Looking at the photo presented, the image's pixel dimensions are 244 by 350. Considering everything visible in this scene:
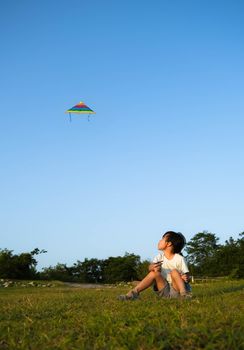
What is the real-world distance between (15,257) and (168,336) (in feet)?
87.9

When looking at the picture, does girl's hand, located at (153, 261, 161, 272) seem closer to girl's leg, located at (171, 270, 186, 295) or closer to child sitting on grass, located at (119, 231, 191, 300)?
child sitting on grass, located at (119, 231, 191, 300)

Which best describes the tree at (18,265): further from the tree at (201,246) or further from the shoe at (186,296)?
the tree at (201,246)

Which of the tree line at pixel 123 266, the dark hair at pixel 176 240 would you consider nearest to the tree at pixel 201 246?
the tree line at pixel 123 266

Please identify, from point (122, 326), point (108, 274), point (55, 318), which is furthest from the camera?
point (108, 274)

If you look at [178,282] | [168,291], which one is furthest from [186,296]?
[168,291]

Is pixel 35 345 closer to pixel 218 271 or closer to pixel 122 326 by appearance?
pixel 122 326

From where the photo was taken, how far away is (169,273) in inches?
252

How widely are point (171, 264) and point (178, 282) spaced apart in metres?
0.35

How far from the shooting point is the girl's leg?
6027 millimetres

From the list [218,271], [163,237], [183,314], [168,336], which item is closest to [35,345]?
[168,336]

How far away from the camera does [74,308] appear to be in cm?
512

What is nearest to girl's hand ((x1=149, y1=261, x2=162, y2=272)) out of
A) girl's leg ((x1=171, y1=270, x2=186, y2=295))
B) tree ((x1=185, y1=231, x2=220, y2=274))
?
girl's leg ((x1=171, y1=270, x2=186, y2=295))

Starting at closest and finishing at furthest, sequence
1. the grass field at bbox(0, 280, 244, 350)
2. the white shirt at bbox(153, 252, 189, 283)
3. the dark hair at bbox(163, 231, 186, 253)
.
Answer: the grass field at bbox(0, 280, 244, 350), the white shirt at bbox(153, 252, 189, 283), the dark hair at bbox(163, 231, 186, 253)

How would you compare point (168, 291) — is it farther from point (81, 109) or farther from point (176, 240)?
point (81, 109)
